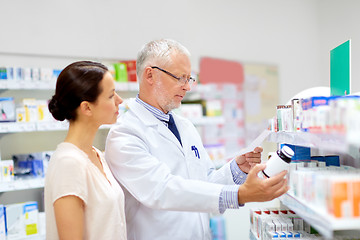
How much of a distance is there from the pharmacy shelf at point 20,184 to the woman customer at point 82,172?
1797mm

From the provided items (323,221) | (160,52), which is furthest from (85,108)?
(323,221)

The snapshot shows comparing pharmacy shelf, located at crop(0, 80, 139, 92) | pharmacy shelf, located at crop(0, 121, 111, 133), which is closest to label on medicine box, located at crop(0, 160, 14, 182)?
pharmacy shelf, located at crop(0, 121, 111, 133)

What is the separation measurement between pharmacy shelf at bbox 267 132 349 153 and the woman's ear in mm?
967

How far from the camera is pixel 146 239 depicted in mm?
2049

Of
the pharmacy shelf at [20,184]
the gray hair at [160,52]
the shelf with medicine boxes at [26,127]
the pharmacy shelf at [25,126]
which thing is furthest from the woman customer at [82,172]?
the pharmacy shelf at [20,184]

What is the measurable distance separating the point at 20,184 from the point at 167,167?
6.78 feet

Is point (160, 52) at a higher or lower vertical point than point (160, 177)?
higher

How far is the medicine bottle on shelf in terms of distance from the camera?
160 centimetres

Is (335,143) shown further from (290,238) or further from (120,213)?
(120,213)

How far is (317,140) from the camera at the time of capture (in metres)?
1.45

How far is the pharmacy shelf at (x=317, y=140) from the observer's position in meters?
1.21

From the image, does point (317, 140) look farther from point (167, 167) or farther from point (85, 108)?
point (85, 108)

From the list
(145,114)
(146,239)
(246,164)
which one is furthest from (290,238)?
(145,114)

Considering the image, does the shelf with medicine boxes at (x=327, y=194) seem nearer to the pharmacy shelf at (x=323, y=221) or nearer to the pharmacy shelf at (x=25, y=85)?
the pharmacy shelf at (x=323, y=221)
